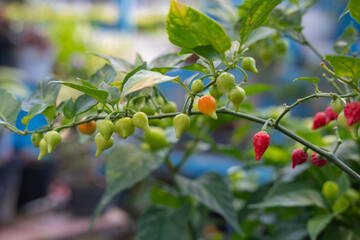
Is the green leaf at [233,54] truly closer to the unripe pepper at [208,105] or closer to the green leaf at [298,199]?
the unripe pepper at [208,105]

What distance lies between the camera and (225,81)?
0.30 metres

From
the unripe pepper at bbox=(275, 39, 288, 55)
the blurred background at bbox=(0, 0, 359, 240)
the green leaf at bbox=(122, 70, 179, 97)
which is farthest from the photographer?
the blurred background at bbox=(0, 0, 359, 240)

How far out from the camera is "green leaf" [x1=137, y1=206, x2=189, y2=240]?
54cm

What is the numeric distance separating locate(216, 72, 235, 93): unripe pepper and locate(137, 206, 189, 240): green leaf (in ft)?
1.04

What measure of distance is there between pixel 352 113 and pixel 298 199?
0.23 metres

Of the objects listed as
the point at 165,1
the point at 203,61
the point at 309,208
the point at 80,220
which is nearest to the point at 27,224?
the point at 80,220

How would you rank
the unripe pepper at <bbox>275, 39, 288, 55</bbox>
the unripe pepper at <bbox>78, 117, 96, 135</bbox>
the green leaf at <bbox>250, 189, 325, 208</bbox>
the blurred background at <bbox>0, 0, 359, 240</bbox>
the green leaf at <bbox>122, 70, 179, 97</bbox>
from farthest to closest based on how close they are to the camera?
the blurred background at <bbox>0, 0, 359, 240</bbox>
the unripe pepper at <bbox>275, 39, 288, 55</bbox>
the green leaf at <bbox>250, 189, 325, 208</bbox>
the unripe pepper at <bbox>78, 117, 96, 135</bbox>
the green leaf at <bbox>122, 70, 179, 97</bbox>

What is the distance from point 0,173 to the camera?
1620 mm

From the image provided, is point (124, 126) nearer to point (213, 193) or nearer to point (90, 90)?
point (90, 90)

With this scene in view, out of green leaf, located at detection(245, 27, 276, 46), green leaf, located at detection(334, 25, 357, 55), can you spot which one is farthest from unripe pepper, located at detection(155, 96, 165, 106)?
green leaf, located at detection(334, 25, 357, 55)

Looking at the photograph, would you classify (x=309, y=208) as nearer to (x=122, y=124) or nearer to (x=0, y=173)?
(x=122, y=124)

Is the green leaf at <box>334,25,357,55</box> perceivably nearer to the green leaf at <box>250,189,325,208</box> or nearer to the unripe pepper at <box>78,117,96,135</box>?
the green leaf at <box>250,189,325,208</box>

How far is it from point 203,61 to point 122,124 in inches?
3.7

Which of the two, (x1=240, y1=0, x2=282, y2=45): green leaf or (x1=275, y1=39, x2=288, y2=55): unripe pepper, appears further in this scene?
(x1=275, y1=39, x2=288, y2=55): unripe pepper
